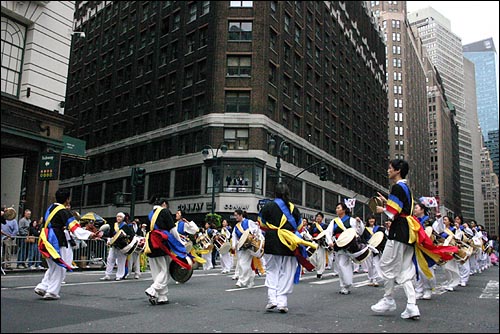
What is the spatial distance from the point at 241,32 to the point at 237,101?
20.2ft

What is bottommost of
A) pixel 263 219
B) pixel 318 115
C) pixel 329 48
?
pixel 263 219

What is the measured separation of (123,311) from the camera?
740 cm

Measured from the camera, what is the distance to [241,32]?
1662 inches

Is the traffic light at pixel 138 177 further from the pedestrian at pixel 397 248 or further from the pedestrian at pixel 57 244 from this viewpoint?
the pedestrian at pixel 397 248

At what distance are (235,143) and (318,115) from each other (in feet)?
50.4

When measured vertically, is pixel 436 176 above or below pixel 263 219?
above

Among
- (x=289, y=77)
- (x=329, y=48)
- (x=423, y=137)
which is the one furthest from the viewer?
(x=423, y=137)

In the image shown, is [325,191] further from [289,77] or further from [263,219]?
[263,219]

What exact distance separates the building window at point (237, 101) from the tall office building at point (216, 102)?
86mm

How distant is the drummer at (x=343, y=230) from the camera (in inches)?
439

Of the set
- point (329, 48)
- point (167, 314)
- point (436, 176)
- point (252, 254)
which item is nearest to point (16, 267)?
point (252, 254)

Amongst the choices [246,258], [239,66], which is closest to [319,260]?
[246,258]

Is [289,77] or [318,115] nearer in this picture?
[289,77]

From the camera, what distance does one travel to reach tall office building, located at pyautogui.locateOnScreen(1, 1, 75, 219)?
19.1 meters
